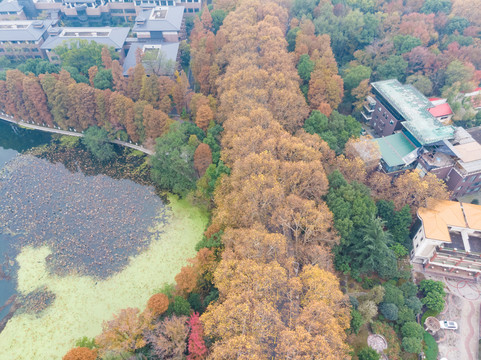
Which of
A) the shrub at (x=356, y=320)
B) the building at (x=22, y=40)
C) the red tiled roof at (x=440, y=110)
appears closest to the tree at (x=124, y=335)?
the shrub at (x=356, y=320)

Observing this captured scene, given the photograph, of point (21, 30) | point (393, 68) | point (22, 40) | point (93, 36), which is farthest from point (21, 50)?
point (393, 68)

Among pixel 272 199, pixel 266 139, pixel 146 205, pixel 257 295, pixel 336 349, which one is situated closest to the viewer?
pixel 336 349

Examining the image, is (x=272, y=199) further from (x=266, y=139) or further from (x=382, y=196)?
(x=382, y=196)

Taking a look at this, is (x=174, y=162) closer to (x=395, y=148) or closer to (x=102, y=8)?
(x=395, y=148)

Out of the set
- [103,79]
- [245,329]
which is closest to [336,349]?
[245,329]

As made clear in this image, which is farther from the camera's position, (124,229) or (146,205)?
(146,205)

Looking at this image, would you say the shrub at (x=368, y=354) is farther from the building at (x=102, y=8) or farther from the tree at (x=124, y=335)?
the building at (x=102, y=8)

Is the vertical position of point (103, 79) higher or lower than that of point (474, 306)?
higher

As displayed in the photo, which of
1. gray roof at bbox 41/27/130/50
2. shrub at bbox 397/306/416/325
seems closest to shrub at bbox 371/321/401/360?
shrub at bbox 397/306/416/325
